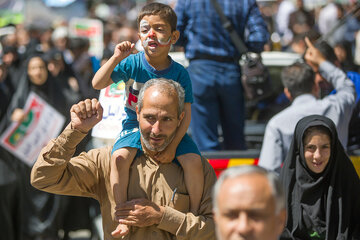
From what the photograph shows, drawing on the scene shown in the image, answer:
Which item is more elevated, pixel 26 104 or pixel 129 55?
pixel 129 55

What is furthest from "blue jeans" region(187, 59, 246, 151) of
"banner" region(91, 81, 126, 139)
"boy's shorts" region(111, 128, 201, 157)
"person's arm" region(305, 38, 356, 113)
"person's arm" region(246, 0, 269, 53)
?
"boy's shorts" region(111, 128, 201, 157)

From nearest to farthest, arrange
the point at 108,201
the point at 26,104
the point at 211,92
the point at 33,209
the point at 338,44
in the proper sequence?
the point at 108,201
the point at 211,92
the point at 26,104
the point at 33,209
the point at 338,44

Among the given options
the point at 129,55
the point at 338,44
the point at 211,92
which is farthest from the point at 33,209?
the point at 129,55

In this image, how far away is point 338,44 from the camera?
9.93 m

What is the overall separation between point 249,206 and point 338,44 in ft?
24.1

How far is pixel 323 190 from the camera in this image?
5.05m

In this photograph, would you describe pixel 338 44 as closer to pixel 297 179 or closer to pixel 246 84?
pixel 246 84

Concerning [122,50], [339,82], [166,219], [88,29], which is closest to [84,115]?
[122,50]

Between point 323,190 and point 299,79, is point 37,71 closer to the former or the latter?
point 299,79

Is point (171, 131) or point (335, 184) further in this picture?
point (335, 184)

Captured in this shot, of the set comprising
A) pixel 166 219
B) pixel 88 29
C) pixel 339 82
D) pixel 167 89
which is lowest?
pixel 166 219

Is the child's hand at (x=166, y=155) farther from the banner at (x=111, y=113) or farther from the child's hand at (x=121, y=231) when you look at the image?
the banner at (x=111, y=113)

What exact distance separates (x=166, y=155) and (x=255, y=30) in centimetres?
289

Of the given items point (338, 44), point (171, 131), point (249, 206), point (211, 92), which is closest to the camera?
point (249, 206)
